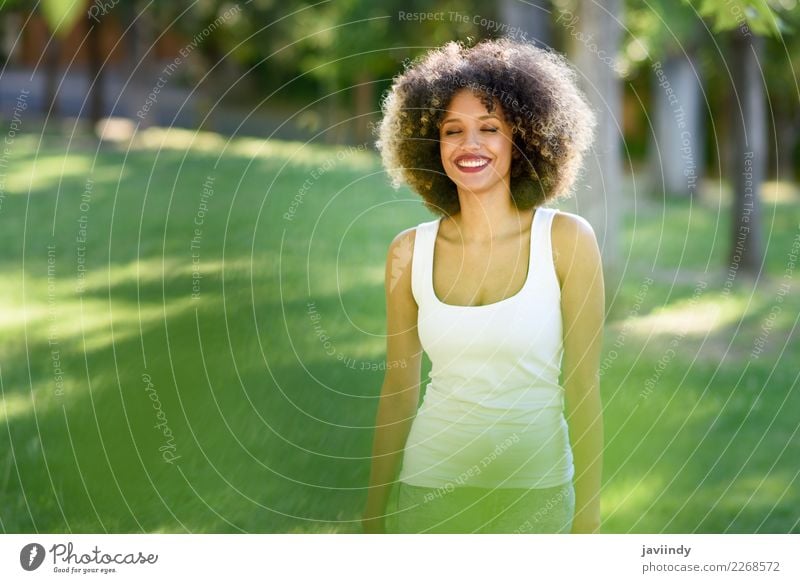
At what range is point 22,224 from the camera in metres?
6.75

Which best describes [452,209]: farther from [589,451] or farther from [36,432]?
[36,432]

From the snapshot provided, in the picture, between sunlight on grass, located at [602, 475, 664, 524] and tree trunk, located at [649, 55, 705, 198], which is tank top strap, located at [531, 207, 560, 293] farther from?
tree trunk, located at [649, 55, 705, 198]

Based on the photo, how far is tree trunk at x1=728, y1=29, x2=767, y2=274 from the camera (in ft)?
23.5

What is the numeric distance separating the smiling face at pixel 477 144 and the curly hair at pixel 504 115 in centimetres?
2

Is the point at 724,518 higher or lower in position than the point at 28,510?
lower

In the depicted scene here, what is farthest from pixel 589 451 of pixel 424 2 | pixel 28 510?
pixel 424 2

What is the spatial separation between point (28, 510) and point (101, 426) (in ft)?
1.49

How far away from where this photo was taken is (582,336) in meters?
2.69

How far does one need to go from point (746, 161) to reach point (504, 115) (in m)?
4.92

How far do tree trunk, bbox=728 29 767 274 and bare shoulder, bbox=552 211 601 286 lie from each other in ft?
15.8

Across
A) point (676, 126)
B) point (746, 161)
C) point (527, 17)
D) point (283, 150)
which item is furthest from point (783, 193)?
point (283, 150)

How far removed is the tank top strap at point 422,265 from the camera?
108 inches

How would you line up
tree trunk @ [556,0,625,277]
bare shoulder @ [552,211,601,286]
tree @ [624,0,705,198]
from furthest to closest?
tree @ [624,0,705,198] → tree trunk @ [556,0,625,277] → bare shoulder @ [552,211,601,286]

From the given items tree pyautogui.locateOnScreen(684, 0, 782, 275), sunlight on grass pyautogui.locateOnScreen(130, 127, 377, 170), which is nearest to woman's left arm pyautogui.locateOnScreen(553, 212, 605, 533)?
sunlight on grass pyautogui.locateOnScreen(130, 127, 377, 170)
